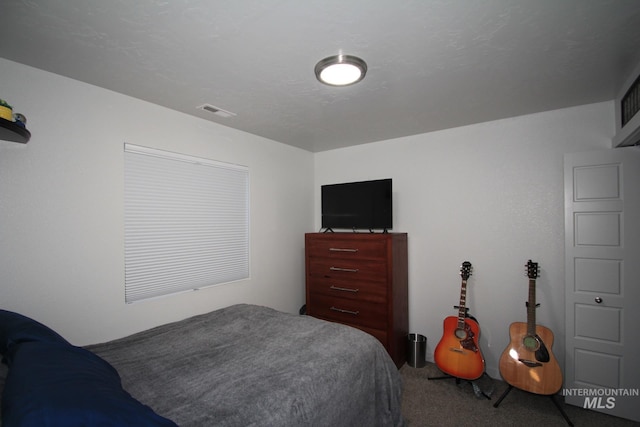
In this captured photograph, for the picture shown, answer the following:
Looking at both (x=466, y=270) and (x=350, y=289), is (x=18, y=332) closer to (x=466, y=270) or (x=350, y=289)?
(x=350, y=289)

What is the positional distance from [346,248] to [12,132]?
2726 millimetres

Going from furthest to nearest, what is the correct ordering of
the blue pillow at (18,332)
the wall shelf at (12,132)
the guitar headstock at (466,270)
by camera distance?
the guitar headstock at (466,270) < the wall shelf at (12,132) < the blue pillow at (18,332)

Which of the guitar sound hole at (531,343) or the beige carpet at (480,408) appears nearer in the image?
the beige carpet at (480,408)

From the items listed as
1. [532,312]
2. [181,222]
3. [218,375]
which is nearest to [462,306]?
[532,312]

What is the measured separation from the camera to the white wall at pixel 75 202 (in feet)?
5.88

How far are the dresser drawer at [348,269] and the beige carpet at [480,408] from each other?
3.52 feet

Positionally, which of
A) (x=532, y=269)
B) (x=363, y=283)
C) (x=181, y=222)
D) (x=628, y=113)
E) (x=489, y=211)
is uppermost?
(x=628, y=113)

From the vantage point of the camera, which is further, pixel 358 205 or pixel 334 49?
pixel 358 205

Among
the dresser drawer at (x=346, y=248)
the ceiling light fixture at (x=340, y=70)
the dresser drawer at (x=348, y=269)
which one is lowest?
the dresser drawer at (x=348, y=269)

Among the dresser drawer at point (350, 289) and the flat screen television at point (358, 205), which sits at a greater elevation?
the flat screen television at point (358, 205)

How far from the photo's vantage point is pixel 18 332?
1.35 metres

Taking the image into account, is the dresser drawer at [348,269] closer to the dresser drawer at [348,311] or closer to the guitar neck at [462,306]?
the dresser drawer at [348,311]

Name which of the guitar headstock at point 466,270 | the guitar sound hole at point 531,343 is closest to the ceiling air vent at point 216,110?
the guitar headstock at point 466,270

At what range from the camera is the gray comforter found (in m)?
1.35
